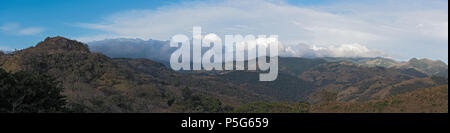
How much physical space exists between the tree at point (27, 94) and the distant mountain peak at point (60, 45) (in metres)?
65.2

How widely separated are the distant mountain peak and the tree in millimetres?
65250

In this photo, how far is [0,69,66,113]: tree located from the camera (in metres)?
18.2

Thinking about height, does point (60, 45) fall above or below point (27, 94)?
above

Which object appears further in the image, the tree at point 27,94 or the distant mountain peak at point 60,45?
the distant mountain peak at point 60,45

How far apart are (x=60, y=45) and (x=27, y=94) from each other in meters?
73.2

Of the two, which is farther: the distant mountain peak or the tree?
the distant mountain peak

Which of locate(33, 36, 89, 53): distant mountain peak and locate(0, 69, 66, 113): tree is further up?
locate(33, 36, 89, 53): distant mountain peak

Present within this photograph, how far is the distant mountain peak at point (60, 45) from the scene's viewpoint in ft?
274

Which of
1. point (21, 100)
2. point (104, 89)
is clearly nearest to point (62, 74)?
point (104, 89)

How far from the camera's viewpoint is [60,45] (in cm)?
8675

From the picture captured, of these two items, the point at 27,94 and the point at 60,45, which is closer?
the point at 27,94

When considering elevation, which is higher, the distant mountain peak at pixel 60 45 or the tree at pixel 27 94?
the distant mountain peak at pixel 60 45

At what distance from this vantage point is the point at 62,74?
195 ft
